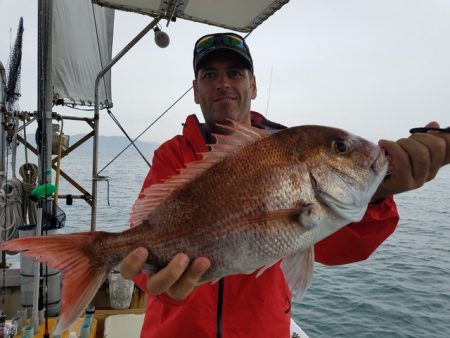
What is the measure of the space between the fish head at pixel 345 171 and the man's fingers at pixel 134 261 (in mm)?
769

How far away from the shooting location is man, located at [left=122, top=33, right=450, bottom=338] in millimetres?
1561

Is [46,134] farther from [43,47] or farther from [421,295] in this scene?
[421,295]

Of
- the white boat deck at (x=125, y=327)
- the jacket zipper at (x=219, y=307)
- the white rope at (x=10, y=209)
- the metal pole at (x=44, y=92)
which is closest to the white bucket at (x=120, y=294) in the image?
the white boat deck at (x=125, y=327)

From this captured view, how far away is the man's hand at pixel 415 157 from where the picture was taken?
1557 mm

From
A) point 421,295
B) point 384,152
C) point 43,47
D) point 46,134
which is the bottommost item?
point 421,295

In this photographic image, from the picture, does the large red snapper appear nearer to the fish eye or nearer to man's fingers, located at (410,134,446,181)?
the fish eye

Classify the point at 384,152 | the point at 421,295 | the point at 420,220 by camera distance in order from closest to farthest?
1. the point at 384,152
2. the point at 421,295
3. the point at 420,220

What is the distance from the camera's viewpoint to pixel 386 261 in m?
11.2

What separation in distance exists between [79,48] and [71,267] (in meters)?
4.87

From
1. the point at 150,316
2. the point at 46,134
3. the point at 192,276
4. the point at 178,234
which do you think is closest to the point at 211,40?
the point at 178,234

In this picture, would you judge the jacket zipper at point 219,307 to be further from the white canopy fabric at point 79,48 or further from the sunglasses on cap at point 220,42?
the white canopy fabric at point 79,48

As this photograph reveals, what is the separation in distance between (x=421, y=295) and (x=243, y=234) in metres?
9.01

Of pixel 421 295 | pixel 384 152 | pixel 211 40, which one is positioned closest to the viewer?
pixel 384 152

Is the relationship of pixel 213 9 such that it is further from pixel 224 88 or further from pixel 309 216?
pixel 309 216
